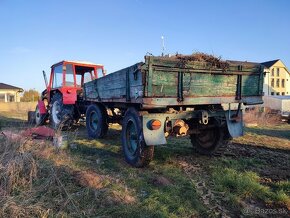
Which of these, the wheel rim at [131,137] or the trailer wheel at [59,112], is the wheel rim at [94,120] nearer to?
the trailer wheel at [59,112]

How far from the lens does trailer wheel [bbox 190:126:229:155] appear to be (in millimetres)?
6539

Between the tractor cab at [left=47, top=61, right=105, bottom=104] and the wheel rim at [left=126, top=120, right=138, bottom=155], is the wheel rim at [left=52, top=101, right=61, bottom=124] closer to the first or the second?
the tractor cab at [left=47, top=61, right=105, bottom=104]

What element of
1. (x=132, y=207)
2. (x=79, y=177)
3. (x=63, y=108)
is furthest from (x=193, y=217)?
(x=63, y=108)

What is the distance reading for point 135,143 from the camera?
6.00 metres

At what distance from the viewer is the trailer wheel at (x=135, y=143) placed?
546 cm

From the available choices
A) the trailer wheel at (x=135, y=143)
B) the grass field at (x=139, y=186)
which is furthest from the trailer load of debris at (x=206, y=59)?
the grass field at (x=139, y=186)

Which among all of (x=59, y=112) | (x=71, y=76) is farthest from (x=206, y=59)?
(x=59, y=112)

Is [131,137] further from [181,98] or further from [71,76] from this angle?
[71,76]

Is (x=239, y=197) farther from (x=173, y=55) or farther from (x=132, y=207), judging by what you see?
(x=173, y=55)

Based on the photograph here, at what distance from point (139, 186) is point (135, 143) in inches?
61.0

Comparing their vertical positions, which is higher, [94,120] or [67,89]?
[67,89]

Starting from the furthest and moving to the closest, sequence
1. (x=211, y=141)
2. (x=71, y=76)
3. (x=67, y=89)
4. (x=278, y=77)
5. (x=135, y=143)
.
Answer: (x=278, y=77)
(x=71, y=76)
(x=67, y=89)
(x=211, y=141)
(x=135, y=143)

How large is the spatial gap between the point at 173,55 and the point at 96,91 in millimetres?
3133

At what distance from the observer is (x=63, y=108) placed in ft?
35.3
